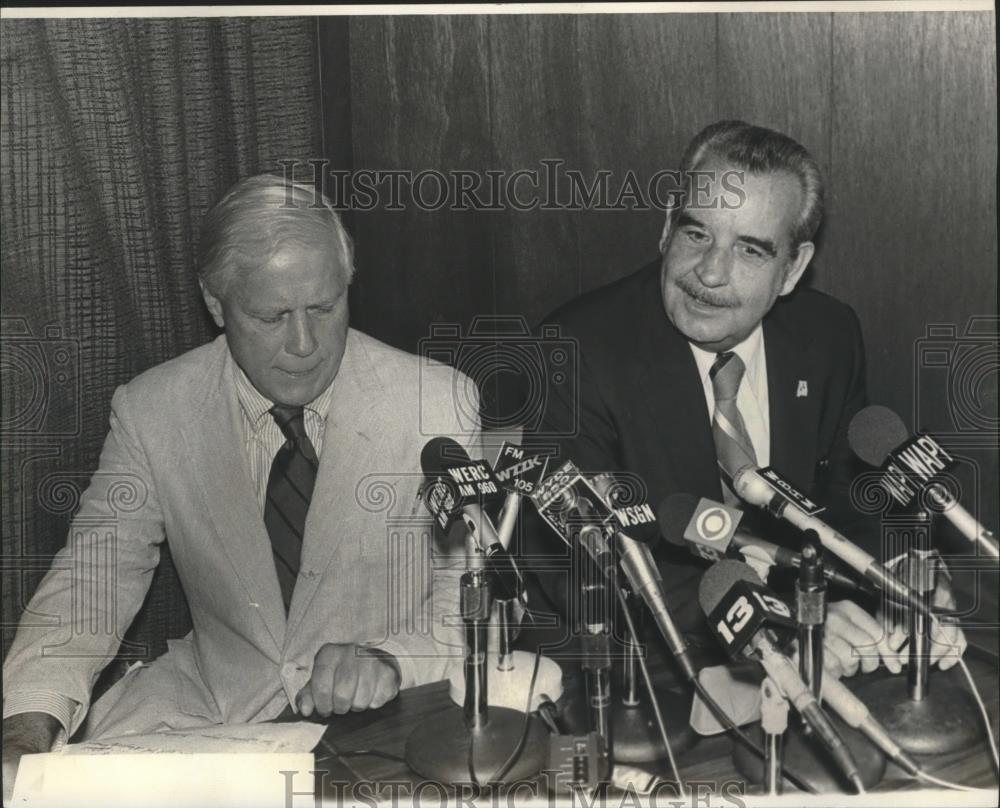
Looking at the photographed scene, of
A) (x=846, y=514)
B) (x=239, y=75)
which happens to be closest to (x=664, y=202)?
(x=846, y=514)

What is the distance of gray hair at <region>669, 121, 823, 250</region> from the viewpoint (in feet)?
7.54

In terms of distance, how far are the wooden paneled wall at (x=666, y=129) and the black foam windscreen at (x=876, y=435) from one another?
0.12 m

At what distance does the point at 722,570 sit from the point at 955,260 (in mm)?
843

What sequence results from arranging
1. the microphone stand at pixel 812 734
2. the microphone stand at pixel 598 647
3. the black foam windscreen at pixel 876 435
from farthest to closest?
the black foam windscreen at pixel 876 435 < the microphone stand at pixel 598 647 < the microphone stand at pixel 812 734

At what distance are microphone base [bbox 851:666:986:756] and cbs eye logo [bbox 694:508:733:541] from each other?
0.40 metres

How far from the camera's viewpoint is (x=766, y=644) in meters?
1.72

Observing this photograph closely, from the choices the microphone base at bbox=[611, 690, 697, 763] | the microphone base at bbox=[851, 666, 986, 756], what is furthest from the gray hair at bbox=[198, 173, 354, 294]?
the microphone base at bbox=[851, 666, 986, 756]

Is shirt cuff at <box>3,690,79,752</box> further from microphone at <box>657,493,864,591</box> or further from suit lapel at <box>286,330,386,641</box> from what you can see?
microphone at <box>657,493,864,591</box>

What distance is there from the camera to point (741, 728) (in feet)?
6.48

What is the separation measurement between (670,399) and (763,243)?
33cm

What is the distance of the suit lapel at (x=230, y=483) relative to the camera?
2375mm

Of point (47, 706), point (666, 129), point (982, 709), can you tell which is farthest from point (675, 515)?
point (47, 706)

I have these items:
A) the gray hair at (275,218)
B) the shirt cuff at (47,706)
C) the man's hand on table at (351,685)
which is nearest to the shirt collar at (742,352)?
the gray hair at (275,218)

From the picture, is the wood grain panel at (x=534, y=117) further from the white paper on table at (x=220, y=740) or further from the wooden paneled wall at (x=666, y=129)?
the white paper on table at (x=220, y=740)
